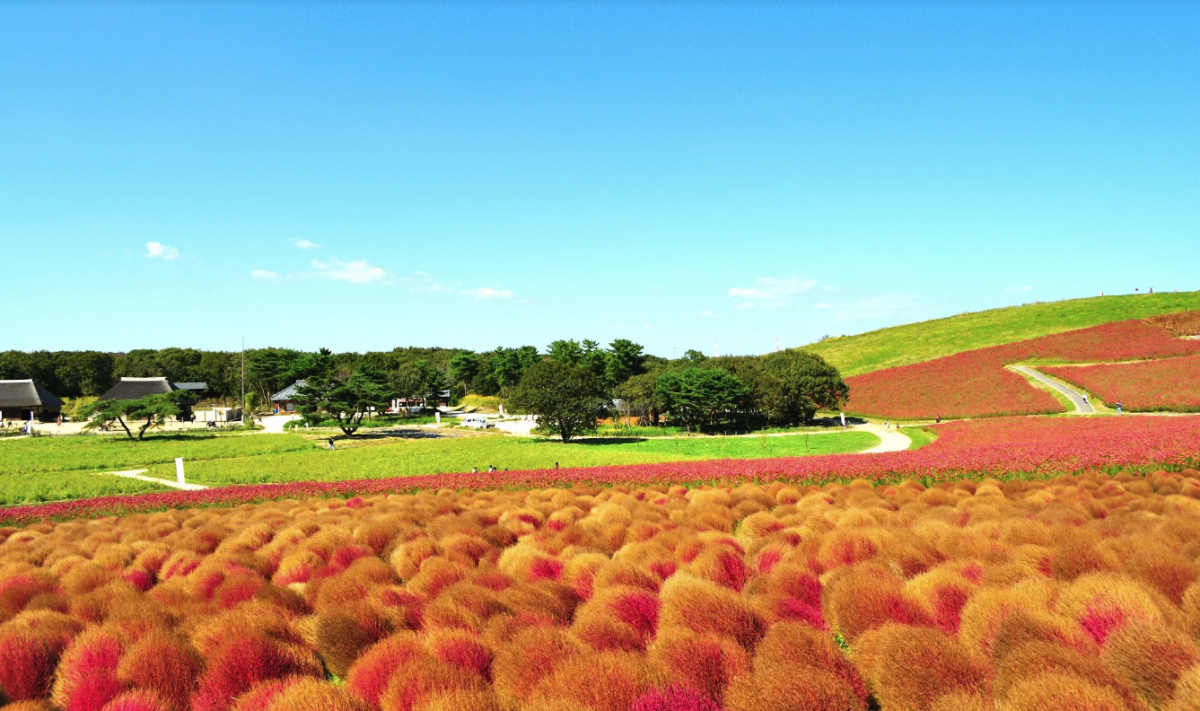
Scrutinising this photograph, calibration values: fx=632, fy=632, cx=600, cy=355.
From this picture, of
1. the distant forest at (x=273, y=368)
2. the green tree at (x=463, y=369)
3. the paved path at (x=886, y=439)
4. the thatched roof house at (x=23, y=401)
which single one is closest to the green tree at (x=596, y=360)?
the distant forest at (x=273, y=368)

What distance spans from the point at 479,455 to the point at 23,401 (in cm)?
5700

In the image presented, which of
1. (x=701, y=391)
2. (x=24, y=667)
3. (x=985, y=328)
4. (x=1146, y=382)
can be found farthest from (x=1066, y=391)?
(x=24, y=667)

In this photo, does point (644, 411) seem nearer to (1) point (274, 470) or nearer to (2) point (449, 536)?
(1) point (274, 470)

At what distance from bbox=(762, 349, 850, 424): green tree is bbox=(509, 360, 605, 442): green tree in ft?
44.1

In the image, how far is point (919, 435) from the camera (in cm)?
3334

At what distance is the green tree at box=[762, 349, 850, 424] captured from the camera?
43.2 meters

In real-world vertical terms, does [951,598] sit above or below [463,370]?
below

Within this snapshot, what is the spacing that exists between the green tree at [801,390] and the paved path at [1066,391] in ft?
44.6

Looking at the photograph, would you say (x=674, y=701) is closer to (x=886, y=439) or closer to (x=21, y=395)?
(x=886, y=439)

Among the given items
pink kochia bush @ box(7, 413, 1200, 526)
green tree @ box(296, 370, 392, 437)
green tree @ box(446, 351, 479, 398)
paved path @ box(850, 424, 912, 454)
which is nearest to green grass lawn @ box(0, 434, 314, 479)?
green tree @ box(296, 370, 392, 437)

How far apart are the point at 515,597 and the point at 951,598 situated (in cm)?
295

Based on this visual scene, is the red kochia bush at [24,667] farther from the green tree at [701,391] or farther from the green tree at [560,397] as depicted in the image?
the green tree at [701,391]

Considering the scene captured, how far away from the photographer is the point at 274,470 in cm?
2461

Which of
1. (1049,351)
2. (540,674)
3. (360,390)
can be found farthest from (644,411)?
(540,674)
